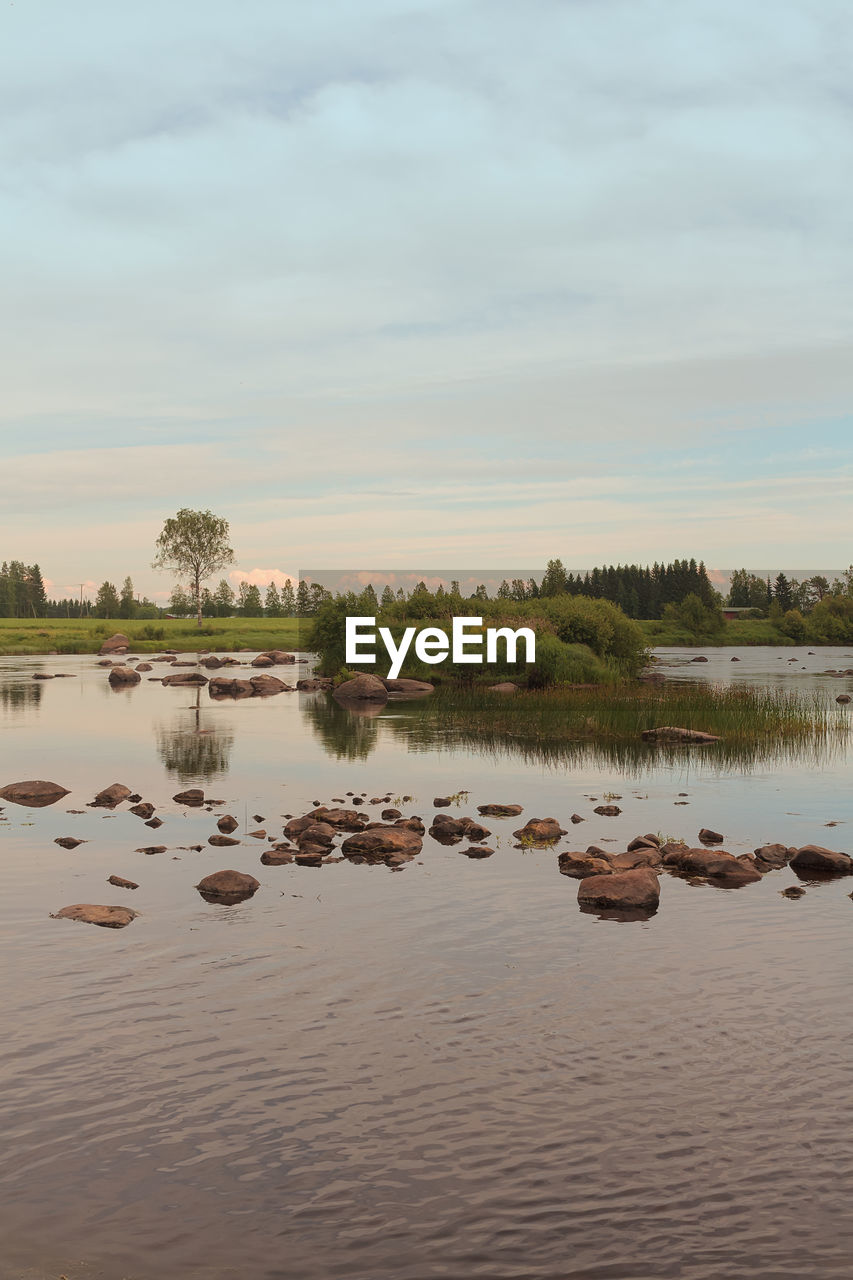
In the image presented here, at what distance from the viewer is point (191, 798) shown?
28.8 m

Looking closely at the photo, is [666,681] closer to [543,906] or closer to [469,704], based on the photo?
[469,704]

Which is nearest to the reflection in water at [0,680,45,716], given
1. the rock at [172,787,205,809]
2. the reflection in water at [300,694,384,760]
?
the reflection in water at [300,694,384,760]

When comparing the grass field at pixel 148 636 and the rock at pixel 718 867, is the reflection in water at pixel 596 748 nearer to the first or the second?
the rock at pixel 718 867

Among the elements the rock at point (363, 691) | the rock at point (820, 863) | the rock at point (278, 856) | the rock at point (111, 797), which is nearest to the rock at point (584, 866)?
the rock at point (820, 863)

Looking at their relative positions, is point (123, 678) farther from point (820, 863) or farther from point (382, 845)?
point (820, 863)

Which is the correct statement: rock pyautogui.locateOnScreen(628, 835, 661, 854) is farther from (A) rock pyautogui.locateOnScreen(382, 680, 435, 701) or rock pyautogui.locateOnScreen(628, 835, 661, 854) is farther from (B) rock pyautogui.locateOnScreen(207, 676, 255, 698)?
(B) rock pyautogui.locateOnScreen(207, 676, 255, 698)

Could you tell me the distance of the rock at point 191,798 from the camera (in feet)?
93.5

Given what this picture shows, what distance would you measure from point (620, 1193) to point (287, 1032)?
4.79m

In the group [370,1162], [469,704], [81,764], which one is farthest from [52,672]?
[370,1162]

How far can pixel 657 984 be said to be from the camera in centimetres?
1456

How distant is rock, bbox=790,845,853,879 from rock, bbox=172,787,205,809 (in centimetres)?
1531

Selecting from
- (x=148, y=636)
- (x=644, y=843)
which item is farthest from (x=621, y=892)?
(x=148, y=636)

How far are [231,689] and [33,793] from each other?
43.5 meters

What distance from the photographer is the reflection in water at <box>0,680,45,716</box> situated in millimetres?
60469
